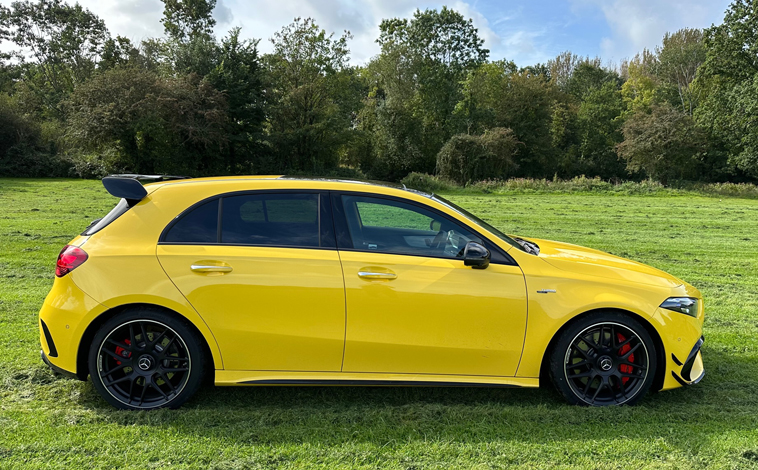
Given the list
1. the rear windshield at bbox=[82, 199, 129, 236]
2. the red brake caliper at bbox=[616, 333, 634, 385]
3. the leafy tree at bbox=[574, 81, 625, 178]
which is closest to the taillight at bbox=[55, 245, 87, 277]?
the rear windshield at bbox=[82, 199, 129, 236]

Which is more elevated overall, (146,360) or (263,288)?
(263,288)

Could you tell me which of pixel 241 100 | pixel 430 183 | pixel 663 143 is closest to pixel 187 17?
pixel 241 100

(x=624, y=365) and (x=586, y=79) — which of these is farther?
(x=586, y=79)

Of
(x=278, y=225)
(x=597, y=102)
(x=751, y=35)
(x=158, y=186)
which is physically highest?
(x=751, y=35)

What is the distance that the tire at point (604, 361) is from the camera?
3539mm

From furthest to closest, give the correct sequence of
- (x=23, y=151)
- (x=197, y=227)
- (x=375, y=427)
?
(x=23, y=151) → (x=197, y=227) → (x=375, y=427)

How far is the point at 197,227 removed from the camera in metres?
3.52

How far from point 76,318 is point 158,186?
1098 millimetres

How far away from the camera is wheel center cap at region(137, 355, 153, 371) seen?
3.45 metres

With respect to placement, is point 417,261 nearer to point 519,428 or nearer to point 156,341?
point 519,428

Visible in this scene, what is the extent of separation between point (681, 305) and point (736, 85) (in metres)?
45.0

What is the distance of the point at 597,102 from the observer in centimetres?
5056

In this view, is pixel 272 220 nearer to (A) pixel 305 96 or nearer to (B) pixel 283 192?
(B) pixel 283 192

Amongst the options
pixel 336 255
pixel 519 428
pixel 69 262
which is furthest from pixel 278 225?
pixel 519 428
